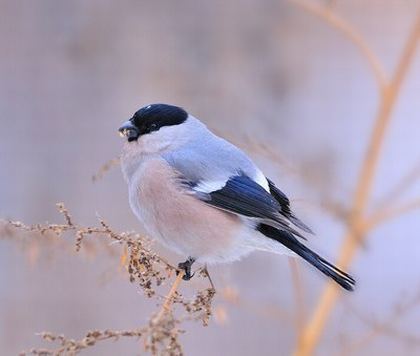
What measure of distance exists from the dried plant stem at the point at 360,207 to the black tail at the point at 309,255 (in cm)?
15

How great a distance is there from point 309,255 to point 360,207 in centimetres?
28

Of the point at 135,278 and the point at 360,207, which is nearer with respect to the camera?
the point at 135,278

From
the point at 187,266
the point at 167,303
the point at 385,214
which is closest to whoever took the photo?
the point at 167,303

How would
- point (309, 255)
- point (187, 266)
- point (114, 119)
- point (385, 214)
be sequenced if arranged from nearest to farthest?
point (309, 255) → point (187, 266) → point (385, 214) → point (114, 119)

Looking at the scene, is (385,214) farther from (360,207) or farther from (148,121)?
(148,121)

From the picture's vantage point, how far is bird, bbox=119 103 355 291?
1563 mm

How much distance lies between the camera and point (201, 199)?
5.21 ft

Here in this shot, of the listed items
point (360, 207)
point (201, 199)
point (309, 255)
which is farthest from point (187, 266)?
point (360, 207)

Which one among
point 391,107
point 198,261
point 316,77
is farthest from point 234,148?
point 316,77

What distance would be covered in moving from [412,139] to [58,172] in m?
2.09

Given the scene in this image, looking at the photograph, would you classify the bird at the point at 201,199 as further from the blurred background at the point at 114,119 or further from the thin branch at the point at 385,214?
the blurred background at the point at 114,119

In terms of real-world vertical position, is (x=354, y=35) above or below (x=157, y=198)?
above

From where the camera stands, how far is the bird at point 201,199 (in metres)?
1.56

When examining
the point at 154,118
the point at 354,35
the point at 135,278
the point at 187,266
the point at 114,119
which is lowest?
the point at 114,119
